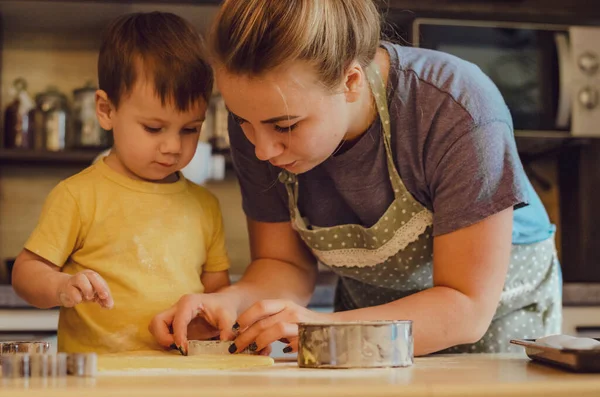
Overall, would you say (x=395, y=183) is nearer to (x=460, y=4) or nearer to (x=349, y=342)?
(x=349, y=342)

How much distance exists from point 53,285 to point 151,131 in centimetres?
28

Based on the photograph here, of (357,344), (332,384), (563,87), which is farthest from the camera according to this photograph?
(563,87)

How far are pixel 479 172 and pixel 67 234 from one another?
615 mm

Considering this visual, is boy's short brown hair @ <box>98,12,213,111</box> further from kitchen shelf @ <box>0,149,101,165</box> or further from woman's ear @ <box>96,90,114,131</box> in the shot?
kitchen shelf @ <box>0,149,101,165</box>

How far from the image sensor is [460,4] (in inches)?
107

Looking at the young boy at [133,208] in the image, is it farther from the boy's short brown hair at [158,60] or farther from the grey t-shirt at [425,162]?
the grey t-shirt at [425,162]

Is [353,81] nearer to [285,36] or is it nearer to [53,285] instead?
[285,36]

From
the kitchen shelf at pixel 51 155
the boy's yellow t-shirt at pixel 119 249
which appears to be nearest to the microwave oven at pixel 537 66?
the kitchen shelf at pixel 51 155

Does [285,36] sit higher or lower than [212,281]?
→ higher

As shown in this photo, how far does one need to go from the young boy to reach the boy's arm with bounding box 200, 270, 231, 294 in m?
0.03

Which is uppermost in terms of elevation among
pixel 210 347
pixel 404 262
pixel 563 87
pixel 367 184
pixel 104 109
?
pixel 563 87

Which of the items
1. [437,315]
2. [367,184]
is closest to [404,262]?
[367,184]

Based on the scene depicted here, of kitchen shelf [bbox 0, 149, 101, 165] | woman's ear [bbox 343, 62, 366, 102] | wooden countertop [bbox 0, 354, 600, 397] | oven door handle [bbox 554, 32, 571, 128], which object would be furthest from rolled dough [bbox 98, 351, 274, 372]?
oven door handle [bbox 554, 32, 571, 128]

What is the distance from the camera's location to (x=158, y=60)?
1282mm
